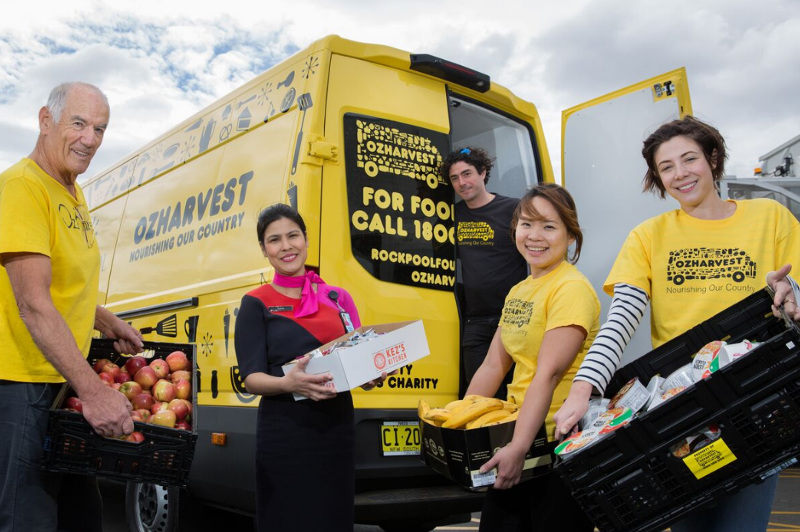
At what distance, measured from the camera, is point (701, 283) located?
207 cm

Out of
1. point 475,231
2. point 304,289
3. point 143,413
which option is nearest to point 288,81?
point 475,231

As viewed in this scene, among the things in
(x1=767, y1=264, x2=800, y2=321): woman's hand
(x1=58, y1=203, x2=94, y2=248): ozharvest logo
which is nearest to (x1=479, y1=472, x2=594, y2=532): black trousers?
(x1=767, y1=264, x2=800, y2=321): woman's hand

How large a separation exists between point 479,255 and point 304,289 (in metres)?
1.52

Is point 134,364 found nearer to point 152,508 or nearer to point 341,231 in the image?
point 341,231

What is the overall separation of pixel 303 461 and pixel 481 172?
206 centimetres

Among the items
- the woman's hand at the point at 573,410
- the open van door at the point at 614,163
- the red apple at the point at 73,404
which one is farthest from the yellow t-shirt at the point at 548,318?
the open van door at the point at 614,163

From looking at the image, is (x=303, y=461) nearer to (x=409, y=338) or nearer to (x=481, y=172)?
(x=409, y=338)

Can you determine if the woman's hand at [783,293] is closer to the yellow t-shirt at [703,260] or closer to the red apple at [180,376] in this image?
the yellow t-shirt at [703,260]

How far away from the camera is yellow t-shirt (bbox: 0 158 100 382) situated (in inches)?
78.9

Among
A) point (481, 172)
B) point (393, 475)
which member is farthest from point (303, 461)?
point (481, 172)

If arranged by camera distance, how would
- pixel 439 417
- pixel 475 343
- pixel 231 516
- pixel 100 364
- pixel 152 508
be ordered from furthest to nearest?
pixel 231 516, pixel 152 508, pixel 475 343, pixel 100 364, pixel 439 417

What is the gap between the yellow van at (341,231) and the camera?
3.31 m

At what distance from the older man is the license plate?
1.47 m

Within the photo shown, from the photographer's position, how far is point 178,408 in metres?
2.34
